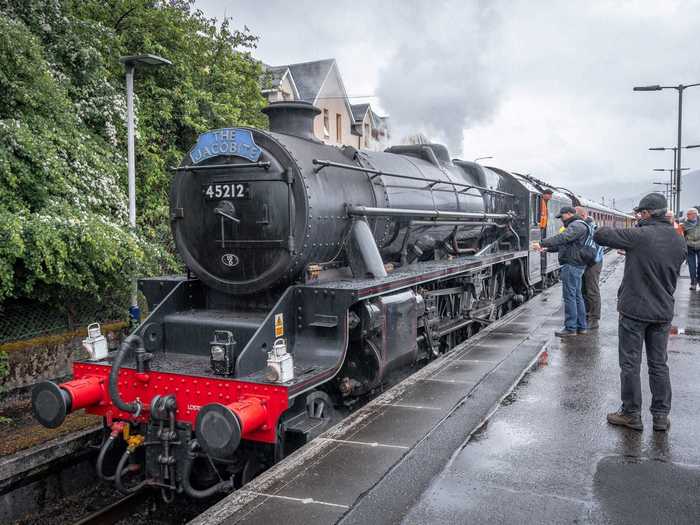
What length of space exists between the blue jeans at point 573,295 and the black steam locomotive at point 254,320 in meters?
2.43

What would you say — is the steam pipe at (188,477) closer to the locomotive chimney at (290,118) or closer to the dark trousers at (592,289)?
the locomotive chimney at (290,118)

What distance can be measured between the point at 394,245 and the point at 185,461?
3.49 m

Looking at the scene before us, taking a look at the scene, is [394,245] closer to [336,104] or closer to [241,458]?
[241,458]

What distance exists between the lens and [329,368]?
4.47 meters

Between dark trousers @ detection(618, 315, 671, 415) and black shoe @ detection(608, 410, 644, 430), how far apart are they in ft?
0.14

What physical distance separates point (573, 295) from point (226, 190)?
16.5ft

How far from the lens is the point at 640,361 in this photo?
4.31 meters

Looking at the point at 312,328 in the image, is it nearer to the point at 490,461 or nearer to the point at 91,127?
the point at 490,461

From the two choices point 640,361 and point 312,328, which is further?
point 312,328

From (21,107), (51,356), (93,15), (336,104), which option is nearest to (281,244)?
(51,356)

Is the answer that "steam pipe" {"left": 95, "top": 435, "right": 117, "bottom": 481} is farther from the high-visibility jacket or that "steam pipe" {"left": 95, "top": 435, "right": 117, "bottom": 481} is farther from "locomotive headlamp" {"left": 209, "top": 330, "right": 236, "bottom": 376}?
the high-visibility jacket

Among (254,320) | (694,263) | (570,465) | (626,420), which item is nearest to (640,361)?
(626,420)

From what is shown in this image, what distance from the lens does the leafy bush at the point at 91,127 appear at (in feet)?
21.1

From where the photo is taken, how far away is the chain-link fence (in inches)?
268
